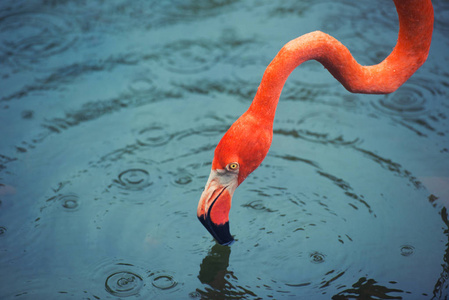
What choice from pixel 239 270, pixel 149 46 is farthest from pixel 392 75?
pixel 149 46

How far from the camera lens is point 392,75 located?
344 cm

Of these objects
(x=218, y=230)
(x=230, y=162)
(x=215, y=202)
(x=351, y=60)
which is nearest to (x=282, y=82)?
(x=351, y=60)

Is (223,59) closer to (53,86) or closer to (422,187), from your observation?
(53,86)

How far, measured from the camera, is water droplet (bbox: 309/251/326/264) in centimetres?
375

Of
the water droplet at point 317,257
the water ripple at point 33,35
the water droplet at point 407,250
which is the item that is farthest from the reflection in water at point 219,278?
the water ripple at point 33,35

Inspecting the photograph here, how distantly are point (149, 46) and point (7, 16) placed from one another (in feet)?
6.33

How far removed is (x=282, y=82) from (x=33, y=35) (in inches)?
166

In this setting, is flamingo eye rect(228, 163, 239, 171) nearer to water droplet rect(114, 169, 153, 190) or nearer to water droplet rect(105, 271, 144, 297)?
water droplet rect(105, 271, 144, 297)

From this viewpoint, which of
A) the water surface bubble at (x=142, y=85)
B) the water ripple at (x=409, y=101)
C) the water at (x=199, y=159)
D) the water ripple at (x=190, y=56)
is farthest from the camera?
the water ripple at (x=190, y=56)

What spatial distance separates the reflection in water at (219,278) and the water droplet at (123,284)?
0.44 meters

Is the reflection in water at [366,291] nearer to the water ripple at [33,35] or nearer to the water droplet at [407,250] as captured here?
the water droplet at [407,250]

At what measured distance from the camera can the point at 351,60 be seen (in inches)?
127

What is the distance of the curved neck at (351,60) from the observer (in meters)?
3.10

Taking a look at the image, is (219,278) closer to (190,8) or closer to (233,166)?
(233,166)
